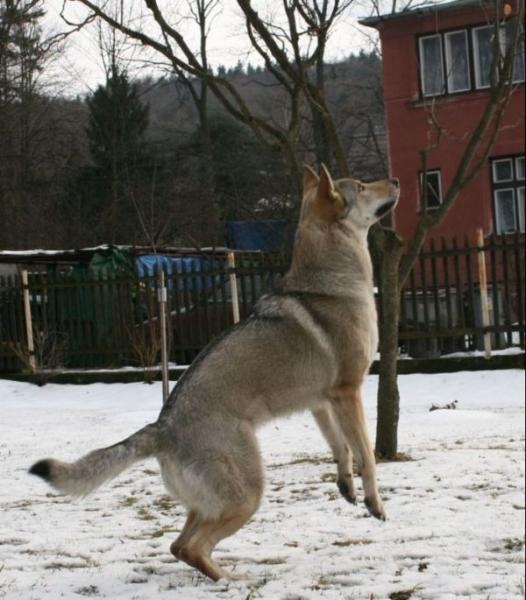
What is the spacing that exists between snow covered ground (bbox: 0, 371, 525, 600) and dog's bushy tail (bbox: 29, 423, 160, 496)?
22.8 inches

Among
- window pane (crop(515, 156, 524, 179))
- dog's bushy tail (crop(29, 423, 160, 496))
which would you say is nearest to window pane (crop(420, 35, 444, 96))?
window pane (crop(515, 156, 524, 179))

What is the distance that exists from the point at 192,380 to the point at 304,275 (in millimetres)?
1074

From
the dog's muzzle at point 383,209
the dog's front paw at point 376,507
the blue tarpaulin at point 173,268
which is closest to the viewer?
the dog's front paw at point 376,507

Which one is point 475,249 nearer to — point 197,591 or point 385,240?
point 385,240

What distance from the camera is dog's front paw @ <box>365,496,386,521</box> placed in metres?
5.09

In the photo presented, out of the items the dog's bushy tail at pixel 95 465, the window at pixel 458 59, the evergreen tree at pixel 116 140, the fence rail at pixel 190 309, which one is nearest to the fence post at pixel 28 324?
the fence rail at pixel 190 309

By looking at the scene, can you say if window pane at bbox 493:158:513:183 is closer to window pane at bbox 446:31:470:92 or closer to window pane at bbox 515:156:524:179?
window pane at bbox 515:156:524:179

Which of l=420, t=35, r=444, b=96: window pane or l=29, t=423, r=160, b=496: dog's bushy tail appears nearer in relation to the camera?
l=29, t=423, r=160, b=496: dog's bushy tail

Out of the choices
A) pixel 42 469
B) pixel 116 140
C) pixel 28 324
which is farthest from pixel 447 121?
pixel 116 140

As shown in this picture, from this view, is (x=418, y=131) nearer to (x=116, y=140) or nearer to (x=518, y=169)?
(x=518, y=169)

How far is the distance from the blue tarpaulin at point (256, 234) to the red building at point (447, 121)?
7.85 meters

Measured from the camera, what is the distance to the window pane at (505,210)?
22484mm

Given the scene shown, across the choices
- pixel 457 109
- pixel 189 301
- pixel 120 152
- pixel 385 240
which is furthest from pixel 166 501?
pixel 120 152

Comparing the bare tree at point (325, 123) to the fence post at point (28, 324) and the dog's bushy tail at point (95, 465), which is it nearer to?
the dog's bushy tail at point (95, 465)
